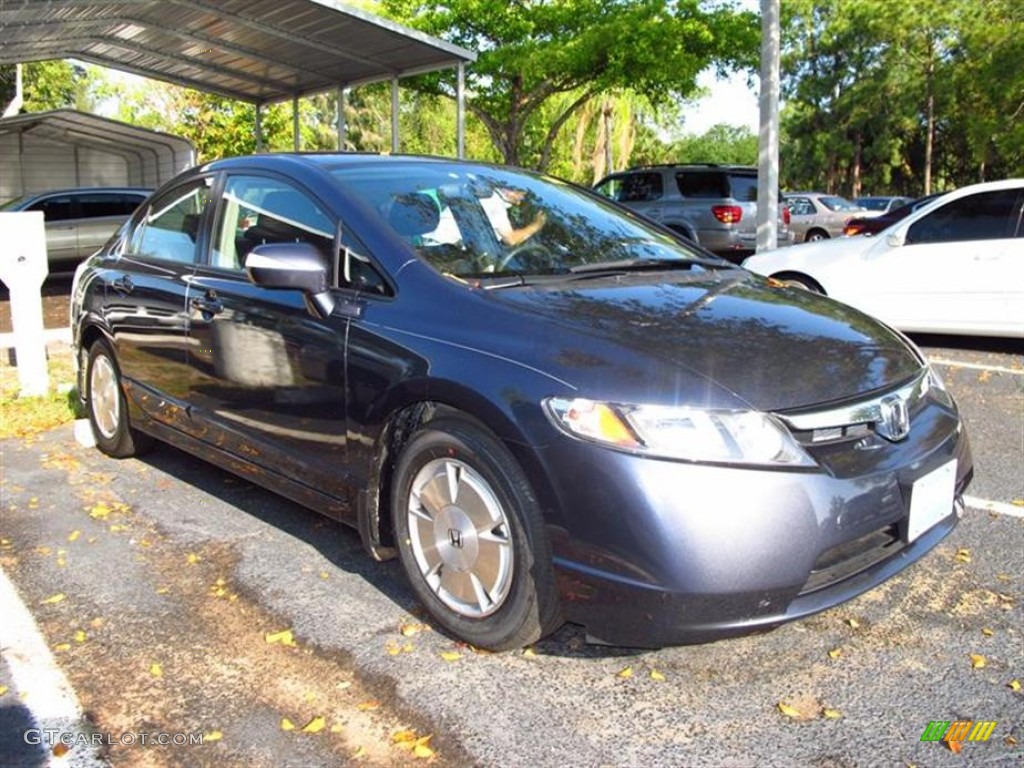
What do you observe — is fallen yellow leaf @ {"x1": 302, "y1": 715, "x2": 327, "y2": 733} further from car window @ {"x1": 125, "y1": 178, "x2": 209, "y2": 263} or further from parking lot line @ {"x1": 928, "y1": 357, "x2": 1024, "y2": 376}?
parking lot line @ {"x1": 928, "y1": 357, "x2": 1024, "y2": 376}

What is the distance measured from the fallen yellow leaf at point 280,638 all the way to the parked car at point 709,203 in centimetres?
1125

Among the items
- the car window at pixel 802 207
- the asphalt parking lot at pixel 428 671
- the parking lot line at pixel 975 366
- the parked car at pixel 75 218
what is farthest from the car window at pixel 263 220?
the car window at pixel 802 207

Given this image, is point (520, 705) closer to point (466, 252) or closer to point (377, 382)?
point (377, 382)

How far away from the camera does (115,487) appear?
4855 mm

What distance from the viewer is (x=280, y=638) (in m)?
3.19

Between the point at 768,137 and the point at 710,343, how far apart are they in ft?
29.0

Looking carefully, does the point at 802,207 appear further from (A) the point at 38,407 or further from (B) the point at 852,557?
(B) the point at 852,557

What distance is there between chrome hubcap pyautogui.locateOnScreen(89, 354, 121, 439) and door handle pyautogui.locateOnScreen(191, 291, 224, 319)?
1186mm

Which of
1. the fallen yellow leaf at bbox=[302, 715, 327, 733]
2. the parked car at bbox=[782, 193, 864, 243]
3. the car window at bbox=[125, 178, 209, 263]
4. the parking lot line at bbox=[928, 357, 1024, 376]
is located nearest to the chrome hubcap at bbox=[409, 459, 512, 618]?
the fallen yellow leaf at bbox=[302, 715, 327, 733]

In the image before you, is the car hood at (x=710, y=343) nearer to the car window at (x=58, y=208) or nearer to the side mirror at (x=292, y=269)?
the side mirror at (x=292, y=269)

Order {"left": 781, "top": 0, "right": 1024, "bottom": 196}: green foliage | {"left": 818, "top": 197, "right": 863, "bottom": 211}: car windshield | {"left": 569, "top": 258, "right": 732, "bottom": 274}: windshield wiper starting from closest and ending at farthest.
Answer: {"left": 569, "top": 258, "right": 732, "bottom": 274}: windshield wiper → {"left": 818, "top": 197, "right": 863, "bottom": 211}: car windshield → {"left": 781, "top": 0, "right": 1024, "bottom": 196}: green foliage

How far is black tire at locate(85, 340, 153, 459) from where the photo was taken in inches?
199

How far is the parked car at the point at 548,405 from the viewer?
2.53 m

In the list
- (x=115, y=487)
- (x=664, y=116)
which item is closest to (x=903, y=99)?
(x=664, y=116)
